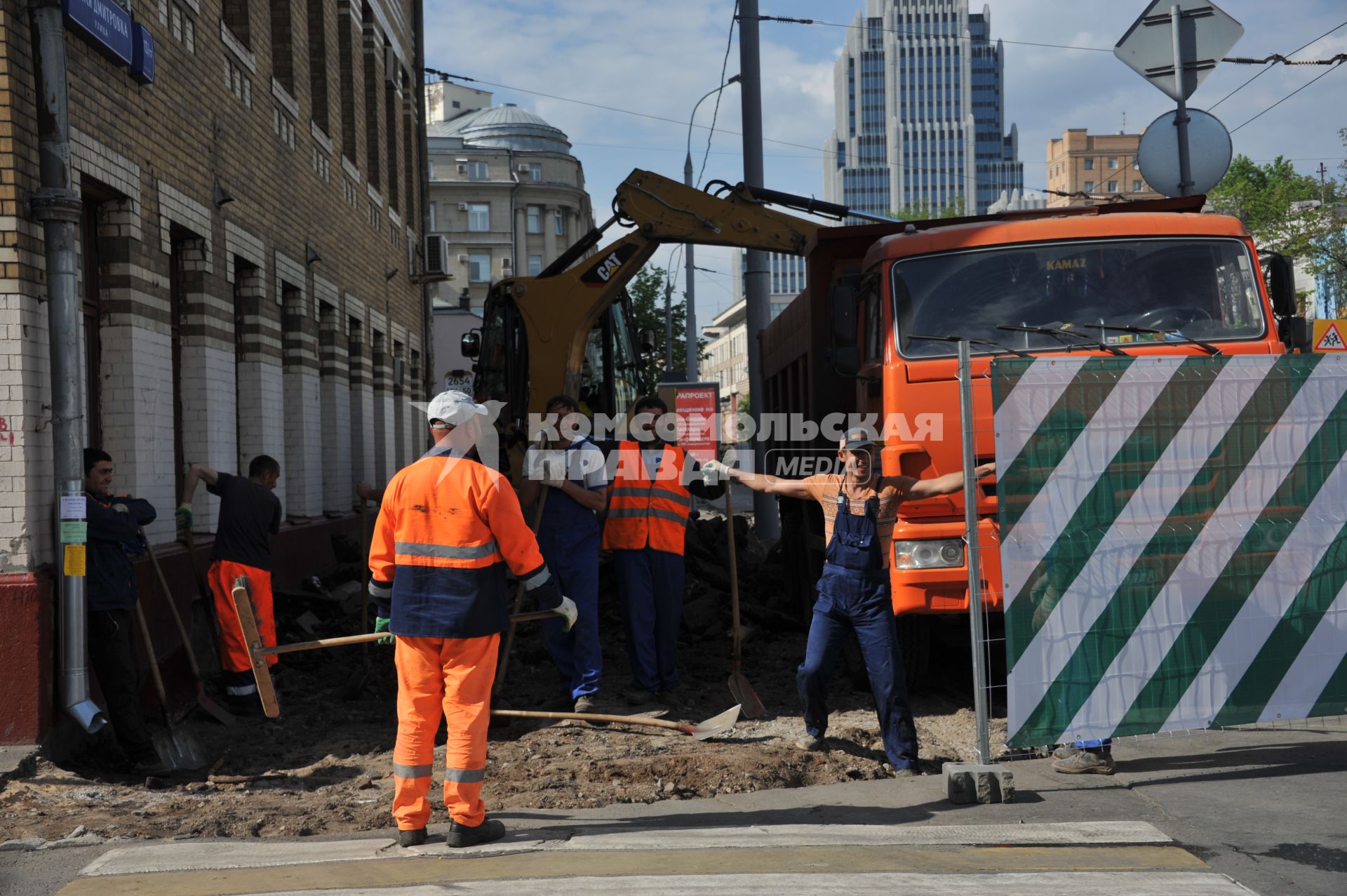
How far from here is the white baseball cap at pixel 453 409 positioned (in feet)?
18.8

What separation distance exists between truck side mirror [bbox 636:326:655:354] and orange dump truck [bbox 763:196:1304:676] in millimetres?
5751

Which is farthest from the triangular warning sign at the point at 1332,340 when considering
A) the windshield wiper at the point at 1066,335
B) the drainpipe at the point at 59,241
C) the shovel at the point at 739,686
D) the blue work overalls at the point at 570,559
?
the drainpipe at the point at 59,241

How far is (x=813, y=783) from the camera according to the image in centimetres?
666

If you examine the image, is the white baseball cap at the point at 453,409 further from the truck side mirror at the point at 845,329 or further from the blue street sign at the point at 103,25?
the blue street sign at the point at 103,25

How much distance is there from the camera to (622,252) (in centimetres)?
1236

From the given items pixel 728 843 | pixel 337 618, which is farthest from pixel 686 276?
pixel 728 843

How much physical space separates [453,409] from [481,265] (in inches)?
2860

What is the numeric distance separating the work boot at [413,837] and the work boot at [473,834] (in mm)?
105

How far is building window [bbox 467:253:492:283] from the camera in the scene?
7688cm

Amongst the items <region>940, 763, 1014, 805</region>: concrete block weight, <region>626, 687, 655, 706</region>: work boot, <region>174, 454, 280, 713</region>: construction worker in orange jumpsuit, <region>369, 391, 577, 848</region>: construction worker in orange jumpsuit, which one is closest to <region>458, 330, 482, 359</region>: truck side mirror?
<region>174, 454, 280, 713</region>: construction worker in orange jumpsuit

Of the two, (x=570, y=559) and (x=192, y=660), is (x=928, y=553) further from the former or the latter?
(x=192, y=660)

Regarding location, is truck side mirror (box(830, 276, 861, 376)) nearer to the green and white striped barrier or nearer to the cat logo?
the green and white striped barrier

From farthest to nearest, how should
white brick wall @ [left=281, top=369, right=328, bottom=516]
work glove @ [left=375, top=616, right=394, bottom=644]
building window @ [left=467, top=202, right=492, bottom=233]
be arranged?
building window @ [left=467, top=202, right=492, bottom=233], white brick wall @ [left=281, top=369, right=328, bottom=516], work glove @ [left=375, top=616, right=394, bottom=644]

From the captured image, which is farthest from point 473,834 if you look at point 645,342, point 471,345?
point 645,342
